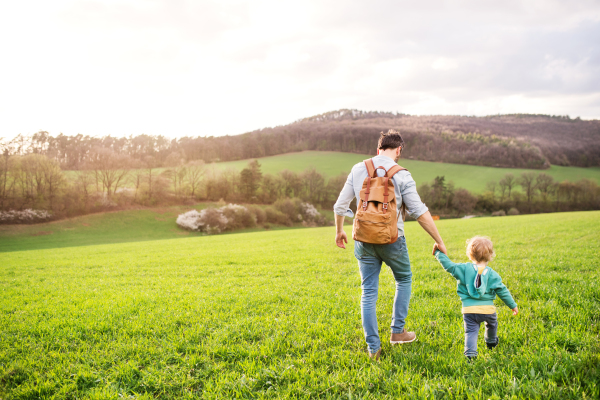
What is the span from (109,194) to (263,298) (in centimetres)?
6156

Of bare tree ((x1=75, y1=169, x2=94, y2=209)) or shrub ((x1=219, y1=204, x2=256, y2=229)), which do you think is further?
shrub ((x1=219, y1=204, x2=256, y2=229))

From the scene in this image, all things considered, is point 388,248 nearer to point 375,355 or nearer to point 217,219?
point 375,355

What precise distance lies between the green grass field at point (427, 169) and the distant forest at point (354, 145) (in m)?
4.93

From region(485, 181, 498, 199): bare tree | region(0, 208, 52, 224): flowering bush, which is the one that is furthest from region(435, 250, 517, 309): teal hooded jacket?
region(485, 181, 498, 199): bare tree

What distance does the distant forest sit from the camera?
64250 millimetres

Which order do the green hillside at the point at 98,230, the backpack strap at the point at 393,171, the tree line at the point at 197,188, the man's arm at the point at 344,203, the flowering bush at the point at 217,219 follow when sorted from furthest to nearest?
the flowering bush at the point at 217,219 < the tree line at the point at 197,188 < the green hillside at the point at 98,230 < the man's arm at the point at 344,203 < the backpack strap at the point at 393,171

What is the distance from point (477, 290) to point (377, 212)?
154 cm

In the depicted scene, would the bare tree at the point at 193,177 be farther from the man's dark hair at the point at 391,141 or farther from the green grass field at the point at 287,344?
the man's dark hair at the point at 391,141

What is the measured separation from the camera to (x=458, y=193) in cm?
7519

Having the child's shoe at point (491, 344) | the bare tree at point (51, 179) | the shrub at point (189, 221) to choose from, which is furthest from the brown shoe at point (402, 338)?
the bare tree at point (51, 179)

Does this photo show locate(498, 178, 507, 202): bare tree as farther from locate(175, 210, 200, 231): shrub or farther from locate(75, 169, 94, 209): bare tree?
locate(75, 169, 94, 209): bare tree

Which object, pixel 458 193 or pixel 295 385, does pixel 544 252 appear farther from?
pixel 458 193

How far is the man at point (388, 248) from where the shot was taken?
157 inches

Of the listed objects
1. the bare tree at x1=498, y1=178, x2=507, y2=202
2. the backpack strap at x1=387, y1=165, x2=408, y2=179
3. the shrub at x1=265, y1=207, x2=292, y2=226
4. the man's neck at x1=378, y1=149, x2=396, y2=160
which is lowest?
the shrub at x1=265, y1=207, x2=292, y2=226
